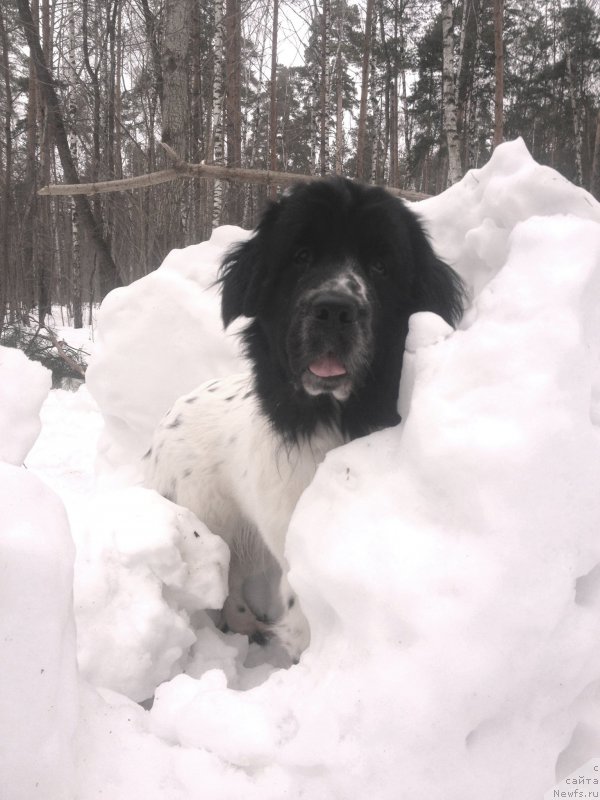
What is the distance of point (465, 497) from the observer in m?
1.37

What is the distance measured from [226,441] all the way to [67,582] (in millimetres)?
1422

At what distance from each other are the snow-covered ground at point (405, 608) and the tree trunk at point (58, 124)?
712 cm

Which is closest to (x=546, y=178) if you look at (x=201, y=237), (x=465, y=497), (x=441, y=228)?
(x=441, y=228)

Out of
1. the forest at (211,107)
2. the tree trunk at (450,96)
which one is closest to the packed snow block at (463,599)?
the forest at (211,107)

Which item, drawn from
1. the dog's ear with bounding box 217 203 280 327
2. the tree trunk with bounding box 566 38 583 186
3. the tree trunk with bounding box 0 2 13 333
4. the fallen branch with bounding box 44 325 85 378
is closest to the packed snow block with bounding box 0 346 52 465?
the dog's ear with bounding box 217 203 280 327

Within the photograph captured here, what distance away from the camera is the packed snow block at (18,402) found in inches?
65.4

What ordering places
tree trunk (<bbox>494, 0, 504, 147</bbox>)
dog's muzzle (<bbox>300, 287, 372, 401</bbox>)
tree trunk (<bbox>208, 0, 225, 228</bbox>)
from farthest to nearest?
tree trunk (<bbox>494, 0, 504, 147</bbox>), tree trunk (<bbox>208, 0, 225, 228</bbox>), dog's muzzle (<bbox>300, 287, 372, 401</bbox>)

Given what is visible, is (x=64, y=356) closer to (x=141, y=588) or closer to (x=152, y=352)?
(x=152, y=352)

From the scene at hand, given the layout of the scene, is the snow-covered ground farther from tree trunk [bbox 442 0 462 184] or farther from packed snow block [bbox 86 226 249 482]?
tree trunk [bbox 442 0 462 184]

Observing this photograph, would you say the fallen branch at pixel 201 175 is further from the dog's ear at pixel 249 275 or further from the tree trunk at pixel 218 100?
the tree trunk at pixel 218 100

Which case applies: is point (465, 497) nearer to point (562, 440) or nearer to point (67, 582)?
point (562, 440)

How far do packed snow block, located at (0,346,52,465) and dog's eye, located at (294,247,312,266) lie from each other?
93 centimetres

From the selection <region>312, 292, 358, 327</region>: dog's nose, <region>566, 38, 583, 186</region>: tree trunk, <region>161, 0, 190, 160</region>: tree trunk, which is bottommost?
<region>312, 292, 358, 327</region>: dog's nose

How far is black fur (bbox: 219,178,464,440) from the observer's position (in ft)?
6.10
